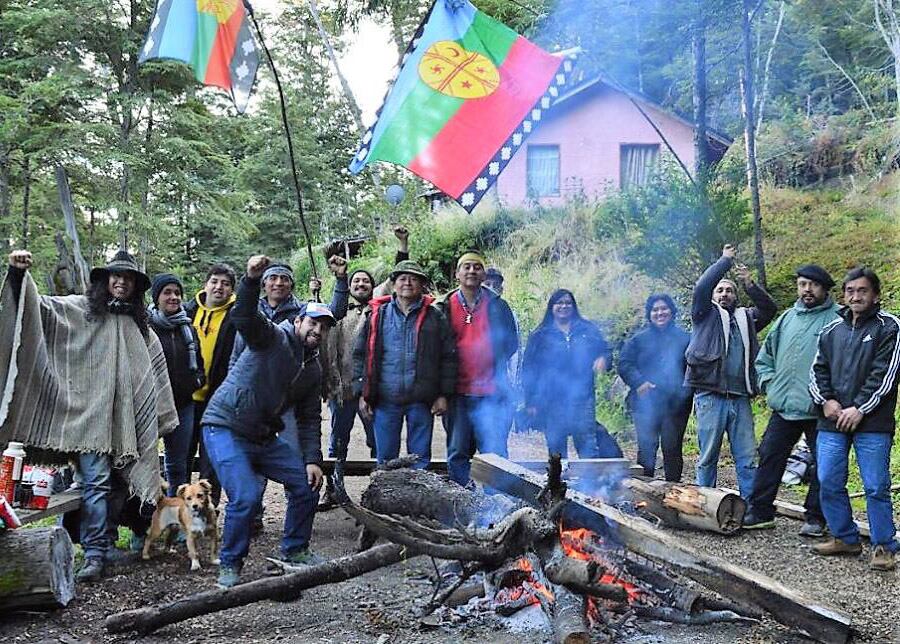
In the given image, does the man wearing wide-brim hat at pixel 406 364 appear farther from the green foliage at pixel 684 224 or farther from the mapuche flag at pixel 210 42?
the green foliage at pixel 684 224

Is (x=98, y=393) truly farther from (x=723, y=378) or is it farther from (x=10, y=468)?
(x=723, y=378)

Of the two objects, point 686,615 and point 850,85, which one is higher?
point 850,85

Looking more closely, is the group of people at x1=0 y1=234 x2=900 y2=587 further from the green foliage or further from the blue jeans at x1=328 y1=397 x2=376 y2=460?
the green foliage

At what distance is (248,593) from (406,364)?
2.42 meters

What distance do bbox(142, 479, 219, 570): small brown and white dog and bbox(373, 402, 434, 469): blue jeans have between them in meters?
1.38

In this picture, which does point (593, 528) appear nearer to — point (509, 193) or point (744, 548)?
point (744, 548)

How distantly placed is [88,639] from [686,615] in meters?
3.29

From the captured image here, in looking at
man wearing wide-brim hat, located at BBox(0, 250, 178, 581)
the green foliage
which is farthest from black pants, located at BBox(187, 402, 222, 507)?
the green foliage

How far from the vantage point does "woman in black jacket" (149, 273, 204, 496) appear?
6066 millimetres

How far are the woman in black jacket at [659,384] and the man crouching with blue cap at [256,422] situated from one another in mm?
3549

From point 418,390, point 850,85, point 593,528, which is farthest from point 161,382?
point 850,85

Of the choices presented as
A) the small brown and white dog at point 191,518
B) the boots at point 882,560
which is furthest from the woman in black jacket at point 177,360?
the boots at point 882,560

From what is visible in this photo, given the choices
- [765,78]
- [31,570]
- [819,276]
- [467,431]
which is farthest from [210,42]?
[765,78]

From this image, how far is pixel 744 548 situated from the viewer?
6000 mm
